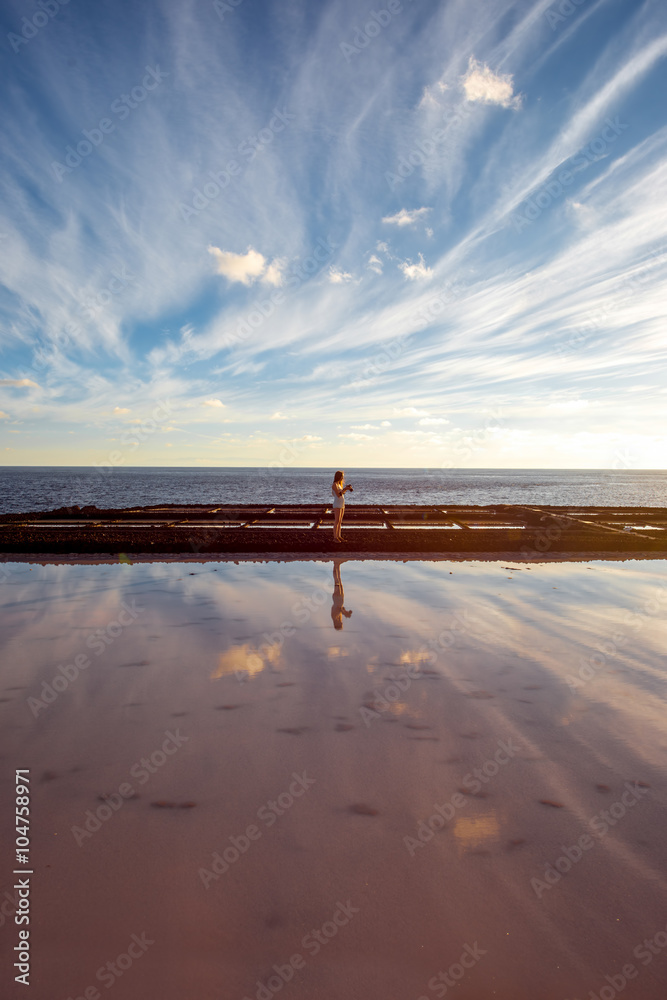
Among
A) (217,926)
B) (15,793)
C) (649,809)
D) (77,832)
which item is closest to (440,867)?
(217,926)

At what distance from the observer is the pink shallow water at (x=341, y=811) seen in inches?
101

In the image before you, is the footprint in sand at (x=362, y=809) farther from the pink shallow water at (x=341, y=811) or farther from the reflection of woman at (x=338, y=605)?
the reflection of woman at (x=338, y=605)

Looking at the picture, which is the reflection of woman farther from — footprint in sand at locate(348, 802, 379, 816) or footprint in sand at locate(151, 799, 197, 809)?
footprint in sand at locate(151, 799, 197, 809)

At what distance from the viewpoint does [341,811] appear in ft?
11.8

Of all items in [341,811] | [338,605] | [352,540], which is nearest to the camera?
[341,811]

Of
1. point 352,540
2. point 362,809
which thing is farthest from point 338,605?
point 352,540

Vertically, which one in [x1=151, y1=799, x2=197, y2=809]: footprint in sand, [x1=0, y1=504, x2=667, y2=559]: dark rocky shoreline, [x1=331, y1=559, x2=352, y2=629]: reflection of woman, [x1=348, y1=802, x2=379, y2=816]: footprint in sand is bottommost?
[x1=151, y1=799, x2=197, y2=809]: footprint in sand

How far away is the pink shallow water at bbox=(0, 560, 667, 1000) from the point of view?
8.41ft

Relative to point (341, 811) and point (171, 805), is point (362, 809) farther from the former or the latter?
point (171, 805)

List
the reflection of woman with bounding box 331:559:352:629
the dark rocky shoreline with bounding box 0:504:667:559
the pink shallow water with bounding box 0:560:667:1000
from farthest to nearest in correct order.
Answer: the dark rocky shoreline with bounding box 0:504:667:559
the reflection of woman with bounding box 331:559:352:629
the pink shallow water with bounding box 0:560:667:1000

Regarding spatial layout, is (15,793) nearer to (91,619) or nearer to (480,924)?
(480,924)

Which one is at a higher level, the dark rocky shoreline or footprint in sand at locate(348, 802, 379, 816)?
the dark rocky shoreline

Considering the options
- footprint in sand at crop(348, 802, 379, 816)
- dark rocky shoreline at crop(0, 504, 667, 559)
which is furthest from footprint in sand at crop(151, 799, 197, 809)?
dark rocky shoreline at crop(0, 504, 667, 559)

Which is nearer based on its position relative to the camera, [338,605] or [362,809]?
[362,809]
